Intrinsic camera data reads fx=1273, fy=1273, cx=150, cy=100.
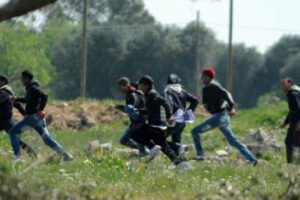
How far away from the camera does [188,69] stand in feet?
270

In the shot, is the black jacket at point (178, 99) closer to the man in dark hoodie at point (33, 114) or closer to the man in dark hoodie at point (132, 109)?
the man in dark hoodie at point (132, 109)

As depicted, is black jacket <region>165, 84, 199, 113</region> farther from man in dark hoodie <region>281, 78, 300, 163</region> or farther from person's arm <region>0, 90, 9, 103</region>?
person's arm <region>0, 90, 9, 103</region>

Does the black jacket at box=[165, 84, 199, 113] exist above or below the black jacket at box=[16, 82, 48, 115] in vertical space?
below

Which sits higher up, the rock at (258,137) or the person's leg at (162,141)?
the person's leg at (162,141)

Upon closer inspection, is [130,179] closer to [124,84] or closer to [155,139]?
[155,139]

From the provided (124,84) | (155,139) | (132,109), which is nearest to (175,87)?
(124,84)

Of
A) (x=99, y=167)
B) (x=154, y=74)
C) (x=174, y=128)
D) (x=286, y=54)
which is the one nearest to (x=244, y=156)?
(x=174, y=128)

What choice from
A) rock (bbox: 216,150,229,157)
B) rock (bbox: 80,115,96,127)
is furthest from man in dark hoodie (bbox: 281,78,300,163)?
rock (bbox: 80,115,96,127)

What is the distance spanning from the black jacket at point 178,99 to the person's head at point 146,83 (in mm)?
1774

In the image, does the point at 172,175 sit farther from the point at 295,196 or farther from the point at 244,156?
the point at 244,156

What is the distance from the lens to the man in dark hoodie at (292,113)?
21.8 meters

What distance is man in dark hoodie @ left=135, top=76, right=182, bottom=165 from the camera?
20266 mm

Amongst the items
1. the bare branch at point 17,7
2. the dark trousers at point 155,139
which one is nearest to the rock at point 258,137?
the dark trousers at point 155,139

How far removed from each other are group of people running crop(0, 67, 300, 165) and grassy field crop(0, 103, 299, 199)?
47 cm
